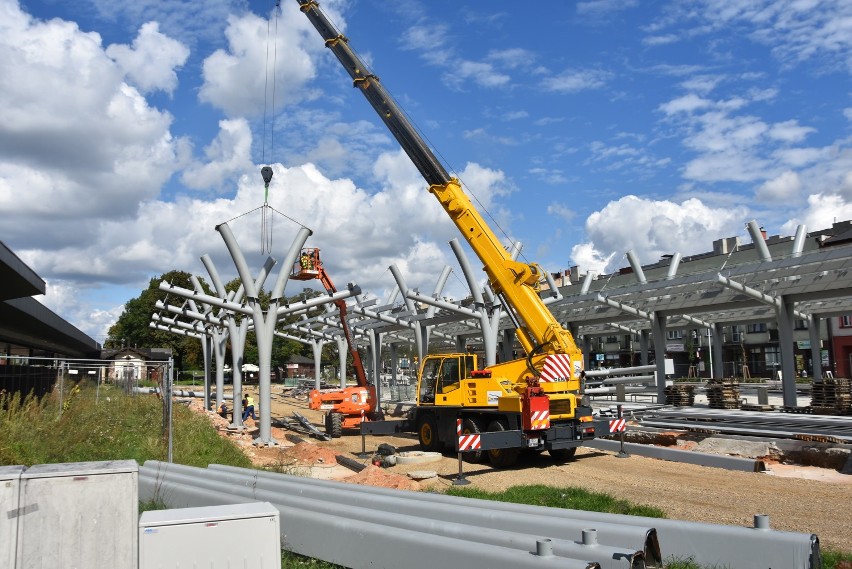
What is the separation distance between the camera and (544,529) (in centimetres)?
545

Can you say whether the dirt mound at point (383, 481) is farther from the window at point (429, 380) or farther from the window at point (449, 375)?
the window at point (429, 380)

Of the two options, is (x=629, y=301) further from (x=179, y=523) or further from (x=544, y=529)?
(x=179, y=523)

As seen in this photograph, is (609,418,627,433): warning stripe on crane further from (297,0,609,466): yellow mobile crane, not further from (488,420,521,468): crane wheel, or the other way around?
(488,420,521,468): crane wheel

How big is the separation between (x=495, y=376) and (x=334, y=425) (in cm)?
812

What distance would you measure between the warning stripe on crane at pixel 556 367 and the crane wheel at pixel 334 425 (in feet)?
30.7

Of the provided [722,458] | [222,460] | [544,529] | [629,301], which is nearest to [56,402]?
[222,460]

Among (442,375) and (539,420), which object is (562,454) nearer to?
(539,420)

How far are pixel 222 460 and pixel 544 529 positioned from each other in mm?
9097

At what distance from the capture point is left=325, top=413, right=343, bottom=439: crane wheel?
862 inches

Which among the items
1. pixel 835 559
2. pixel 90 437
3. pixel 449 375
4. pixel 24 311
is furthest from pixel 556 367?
pixel 24 311

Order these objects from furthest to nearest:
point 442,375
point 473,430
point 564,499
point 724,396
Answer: point 724,396, point 442,375, point 473,430, point 564,499

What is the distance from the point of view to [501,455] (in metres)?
14.6

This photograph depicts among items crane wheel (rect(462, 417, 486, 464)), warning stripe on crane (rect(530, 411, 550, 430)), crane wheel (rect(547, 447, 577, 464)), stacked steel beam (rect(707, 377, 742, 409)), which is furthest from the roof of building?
stacked steel beam (rect(707, 377, 742, 409))

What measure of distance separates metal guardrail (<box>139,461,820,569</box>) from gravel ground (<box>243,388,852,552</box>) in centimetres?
284
